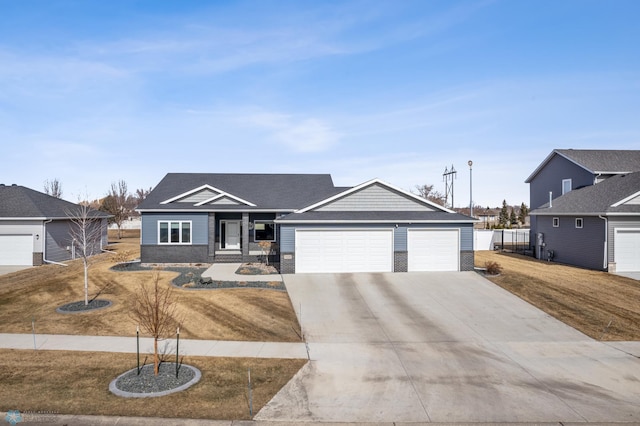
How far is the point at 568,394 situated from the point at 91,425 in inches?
389

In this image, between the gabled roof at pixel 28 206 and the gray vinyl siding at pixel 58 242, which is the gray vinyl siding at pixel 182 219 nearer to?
the gabled roof at pixel 28 206

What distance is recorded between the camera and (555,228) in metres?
28.2

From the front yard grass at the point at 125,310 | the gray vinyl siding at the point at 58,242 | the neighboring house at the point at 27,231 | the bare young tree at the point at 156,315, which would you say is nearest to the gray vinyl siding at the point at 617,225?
the front yard grass at the point at 125,310

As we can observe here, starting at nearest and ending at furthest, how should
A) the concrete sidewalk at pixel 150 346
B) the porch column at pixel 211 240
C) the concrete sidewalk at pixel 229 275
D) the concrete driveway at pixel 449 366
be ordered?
the concrete driveway at pixel 449 366 < the concrete sidewalk at pixel 150 346 < the concrete sidewalk at pixel 229 275 < the porch column at pixel 211 240

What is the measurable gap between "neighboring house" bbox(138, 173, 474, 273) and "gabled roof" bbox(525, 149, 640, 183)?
43.5 feet

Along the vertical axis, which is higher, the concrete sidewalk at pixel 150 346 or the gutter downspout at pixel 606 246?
the gutter downspout at pixel 606 246

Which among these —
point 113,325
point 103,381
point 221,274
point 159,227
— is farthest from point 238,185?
point 103,381

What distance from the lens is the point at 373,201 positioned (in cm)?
2450

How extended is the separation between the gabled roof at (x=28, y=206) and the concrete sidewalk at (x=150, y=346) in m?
17.0

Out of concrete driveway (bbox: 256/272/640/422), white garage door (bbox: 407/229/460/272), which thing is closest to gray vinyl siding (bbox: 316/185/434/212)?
white garage door (bbox: 407/229/460/272)

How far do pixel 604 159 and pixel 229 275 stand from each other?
28.6m

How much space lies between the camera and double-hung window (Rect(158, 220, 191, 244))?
2622 centimetres

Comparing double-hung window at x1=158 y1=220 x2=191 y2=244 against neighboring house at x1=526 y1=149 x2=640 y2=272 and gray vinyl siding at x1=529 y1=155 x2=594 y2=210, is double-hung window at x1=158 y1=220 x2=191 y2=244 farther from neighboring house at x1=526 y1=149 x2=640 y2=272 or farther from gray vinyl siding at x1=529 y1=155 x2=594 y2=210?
gray vinyl siding at x1=529 y1=155 x2=594 y2=210

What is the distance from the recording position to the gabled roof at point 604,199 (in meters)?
23.0
